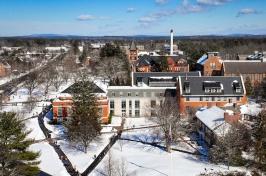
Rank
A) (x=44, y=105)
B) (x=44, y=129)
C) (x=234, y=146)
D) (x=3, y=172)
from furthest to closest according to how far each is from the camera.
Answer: (x=44, y=105) → (x=44, y=129) → (x=234, y=146) → (x=3, y=172)

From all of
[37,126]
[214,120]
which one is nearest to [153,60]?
[37,126]

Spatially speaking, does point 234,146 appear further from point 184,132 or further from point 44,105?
point 44,105

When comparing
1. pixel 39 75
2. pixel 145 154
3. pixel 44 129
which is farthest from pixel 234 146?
pixel 39 75

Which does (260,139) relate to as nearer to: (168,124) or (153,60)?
(168,124)

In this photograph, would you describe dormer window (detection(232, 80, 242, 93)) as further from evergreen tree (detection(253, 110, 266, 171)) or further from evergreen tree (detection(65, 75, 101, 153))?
evergreen tree (detection(253, 110, 266, 171))

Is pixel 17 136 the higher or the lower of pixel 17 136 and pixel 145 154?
the higher

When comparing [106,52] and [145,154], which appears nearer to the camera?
[145,154]

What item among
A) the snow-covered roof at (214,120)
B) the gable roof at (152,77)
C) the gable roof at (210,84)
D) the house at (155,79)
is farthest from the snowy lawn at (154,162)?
the gable roof at (152,77)
